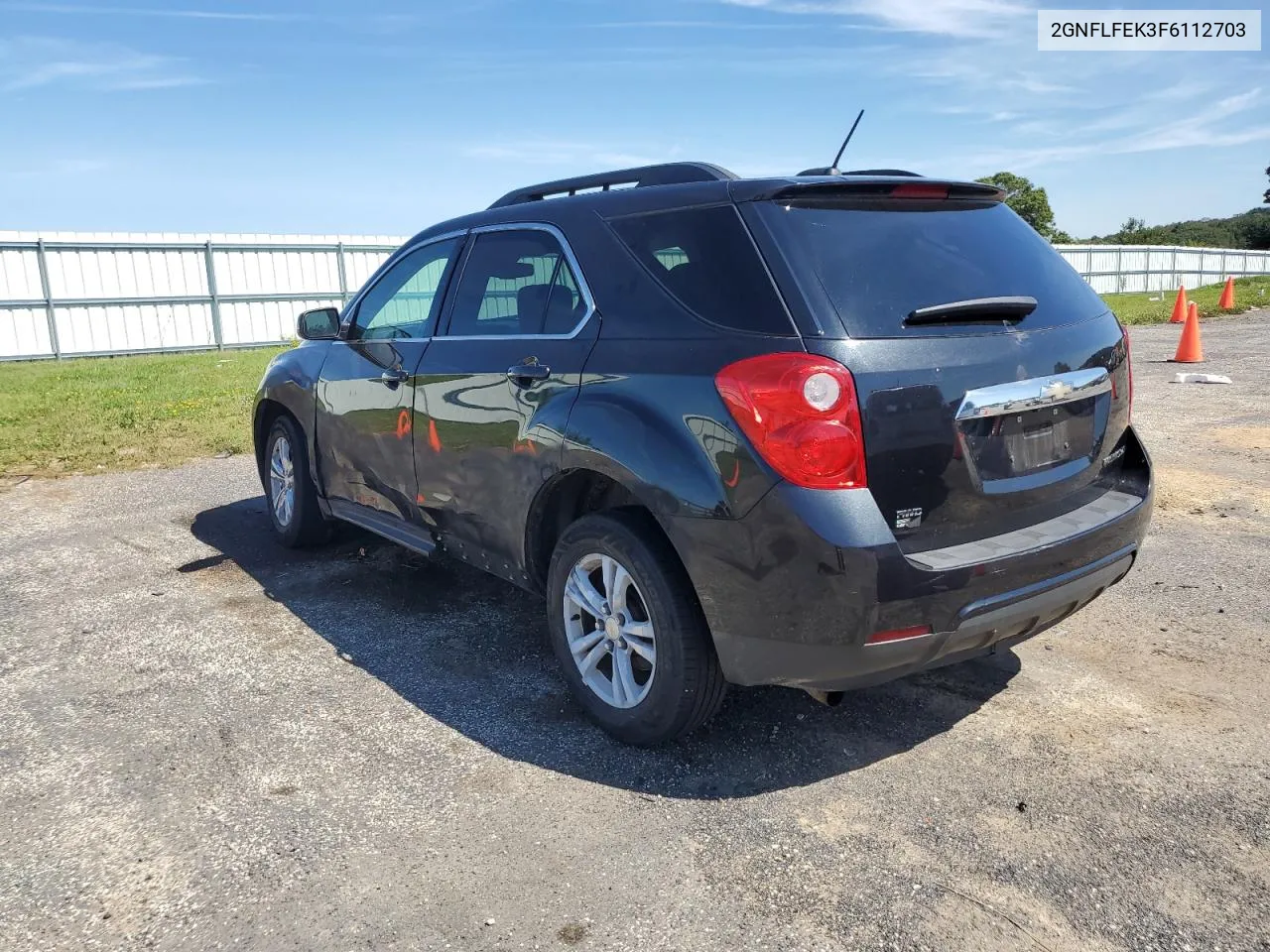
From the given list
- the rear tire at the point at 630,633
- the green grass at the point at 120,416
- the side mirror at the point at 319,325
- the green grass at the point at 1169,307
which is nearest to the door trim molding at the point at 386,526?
the side mirror at the point at 319,325

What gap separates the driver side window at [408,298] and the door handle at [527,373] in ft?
2.76

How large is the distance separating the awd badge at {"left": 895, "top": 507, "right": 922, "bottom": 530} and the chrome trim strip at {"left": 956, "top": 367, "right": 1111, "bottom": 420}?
12.0 inches

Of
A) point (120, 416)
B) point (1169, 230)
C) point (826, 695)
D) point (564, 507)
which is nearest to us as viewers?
point (826, 695)

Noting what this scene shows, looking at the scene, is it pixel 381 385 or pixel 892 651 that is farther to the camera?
pixel 381 385

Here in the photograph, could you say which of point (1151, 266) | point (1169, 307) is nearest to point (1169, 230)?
point (1151, 266)

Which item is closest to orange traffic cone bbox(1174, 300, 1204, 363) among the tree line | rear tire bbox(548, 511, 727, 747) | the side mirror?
the side mirror

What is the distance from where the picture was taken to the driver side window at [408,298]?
4316mm

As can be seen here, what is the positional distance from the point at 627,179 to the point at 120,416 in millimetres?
9353

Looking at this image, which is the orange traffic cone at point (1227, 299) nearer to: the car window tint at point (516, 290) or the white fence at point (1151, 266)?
the white fence at point (1151, 266)

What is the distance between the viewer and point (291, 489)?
5488mm

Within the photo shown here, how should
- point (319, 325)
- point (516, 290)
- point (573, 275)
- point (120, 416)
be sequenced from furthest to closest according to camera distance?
point (120, 416)
point (319, 325)
point (516, 290)
point (573, 275)

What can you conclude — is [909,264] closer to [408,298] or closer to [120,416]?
[408,298]

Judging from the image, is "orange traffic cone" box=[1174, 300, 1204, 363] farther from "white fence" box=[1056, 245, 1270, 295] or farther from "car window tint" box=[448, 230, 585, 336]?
"white fence" box=[1056, 245, 1270, 295]

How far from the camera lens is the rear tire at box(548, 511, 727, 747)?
2.95 m
